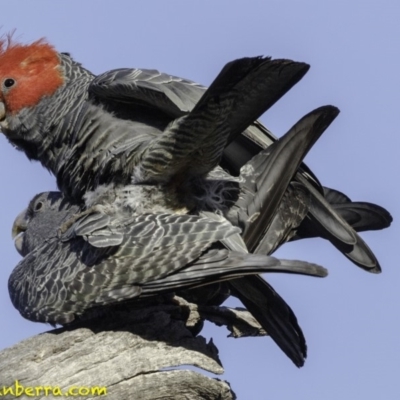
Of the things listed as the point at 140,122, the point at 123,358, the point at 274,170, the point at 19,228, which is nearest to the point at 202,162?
the point at 274,170

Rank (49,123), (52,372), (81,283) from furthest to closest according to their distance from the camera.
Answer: (49,123), (81,283), (52,372)

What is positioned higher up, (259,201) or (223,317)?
(259,201)

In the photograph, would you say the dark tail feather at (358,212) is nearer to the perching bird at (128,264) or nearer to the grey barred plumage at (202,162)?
the grey barred plumage at (202,162)

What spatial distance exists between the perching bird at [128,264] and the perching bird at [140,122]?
453 mm

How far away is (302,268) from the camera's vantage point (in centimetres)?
580

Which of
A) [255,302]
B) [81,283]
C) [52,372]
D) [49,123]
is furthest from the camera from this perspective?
[49,123]

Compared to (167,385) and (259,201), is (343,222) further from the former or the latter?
(167,385)

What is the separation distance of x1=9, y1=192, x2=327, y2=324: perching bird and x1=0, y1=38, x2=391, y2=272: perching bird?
45cm

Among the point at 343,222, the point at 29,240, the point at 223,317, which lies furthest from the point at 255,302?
the point at 29,240

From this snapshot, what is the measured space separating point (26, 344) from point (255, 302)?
65.9 inches

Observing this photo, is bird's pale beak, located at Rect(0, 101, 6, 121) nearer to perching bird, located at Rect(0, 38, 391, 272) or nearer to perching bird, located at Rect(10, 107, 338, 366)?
perching bird, located at Rect(0, 38, 391, 272)

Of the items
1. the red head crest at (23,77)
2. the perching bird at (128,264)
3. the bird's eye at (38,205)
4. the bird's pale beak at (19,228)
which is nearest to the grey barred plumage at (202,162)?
the perching bird at (128,264)

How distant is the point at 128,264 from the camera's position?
618cm

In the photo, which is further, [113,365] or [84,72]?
[84,72]
